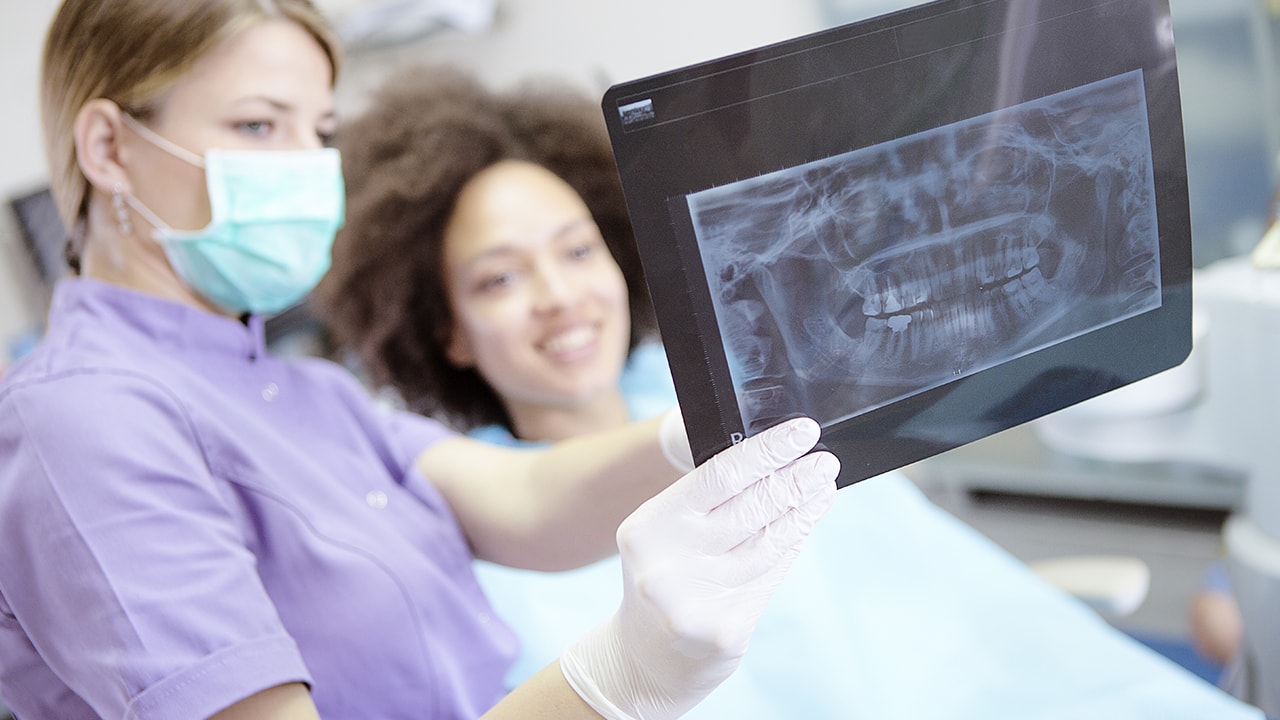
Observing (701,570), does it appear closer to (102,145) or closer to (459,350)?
(102,145)

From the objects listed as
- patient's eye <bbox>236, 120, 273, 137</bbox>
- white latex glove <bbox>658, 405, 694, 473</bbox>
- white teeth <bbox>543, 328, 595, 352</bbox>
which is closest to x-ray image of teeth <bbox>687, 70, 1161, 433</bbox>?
white latex glove <bbox>658, 405, 694, 473</bbox>

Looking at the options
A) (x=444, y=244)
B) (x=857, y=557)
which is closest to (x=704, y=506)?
(x=857, y=557)

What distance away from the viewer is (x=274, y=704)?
2.48ft

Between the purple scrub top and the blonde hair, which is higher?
the blonde hair

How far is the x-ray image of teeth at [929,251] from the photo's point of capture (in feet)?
2.23

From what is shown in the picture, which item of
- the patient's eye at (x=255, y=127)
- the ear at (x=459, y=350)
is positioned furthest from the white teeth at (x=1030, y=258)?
the ear at (x=459, y=350)

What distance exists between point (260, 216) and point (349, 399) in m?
0.27

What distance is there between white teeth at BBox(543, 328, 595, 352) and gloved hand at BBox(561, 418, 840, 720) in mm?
743

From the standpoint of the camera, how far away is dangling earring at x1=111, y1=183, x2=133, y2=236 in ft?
3.07

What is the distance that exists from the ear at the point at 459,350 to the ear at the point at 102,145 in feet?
2.32

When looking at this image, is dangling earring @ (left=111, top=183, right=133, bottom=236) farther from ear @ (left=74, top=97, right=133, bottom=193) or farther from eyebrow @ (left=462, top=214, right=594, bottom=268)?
eyebrow @ (left=462, top=214, right=594, bottom=268)

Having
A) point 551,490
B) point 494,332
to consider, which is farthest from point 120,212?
point 494,332

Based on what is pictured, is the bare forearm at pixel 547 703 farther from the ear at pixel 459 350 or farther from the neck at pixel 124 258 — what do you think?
the ear at pixel 459 350

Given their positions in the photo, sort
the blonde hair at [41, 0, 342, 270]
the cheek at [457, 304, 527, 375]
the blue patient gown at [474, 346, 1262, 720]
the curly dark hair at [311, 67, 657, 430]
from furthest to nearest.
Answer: the curly dark hair at [311, 67, 657, 430] → the cheek at [457, 304, 527, 375] → the blue patient gown at [474, 346, 1262, 720] → the blonde hair at [41, 0, 342, 270]
